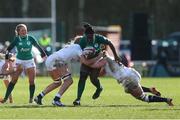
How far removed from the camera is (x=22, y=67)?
24.4 metres

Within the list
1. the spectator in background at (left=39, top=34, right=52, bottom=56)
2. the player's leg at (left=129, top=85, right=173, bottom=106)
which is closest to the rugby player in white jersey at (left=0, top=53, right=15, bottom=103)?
the player's leg at (left=129, top=85, right=173, bottom=106)

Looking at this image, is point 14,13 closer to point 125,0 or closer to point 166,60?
point 166,60

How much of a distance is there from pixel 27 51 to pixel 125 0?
176 feet

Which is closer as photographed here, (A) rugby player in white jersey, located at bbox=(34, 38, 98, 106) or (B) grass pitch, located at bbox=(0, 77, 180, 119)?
(B) grass pitch, located at bbox=(0, 77, 180, 119)

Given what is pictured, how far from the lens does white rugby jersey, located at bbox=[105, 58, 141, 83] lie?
22625 mm

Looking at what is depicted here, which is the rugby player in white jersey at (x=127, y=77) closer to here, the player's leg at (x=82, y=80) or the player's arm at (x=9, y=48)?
the player's leg at (x=82, y=80)

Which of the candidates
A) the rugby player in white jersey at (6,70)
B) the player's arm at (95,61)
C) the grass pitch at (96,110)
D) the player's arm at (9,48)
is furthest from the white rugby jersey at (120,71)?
the rugby player in white jersey at (6,70)

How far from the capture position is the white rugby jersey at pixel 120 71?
891 inches

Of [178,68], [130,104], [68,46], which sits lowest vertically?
[178,68]

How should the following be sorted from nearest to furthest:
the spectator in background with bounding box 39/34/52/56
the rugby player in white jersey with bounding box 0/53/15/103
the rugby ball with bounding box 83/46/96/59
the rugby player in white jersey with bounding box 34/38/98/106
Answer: the rugby ball with bounding box 83/46/96/59 → the rugby player in white jersey with bounding box 34/38/98/106 → the rugby player in white jersey with bounding box 0/53/15/103 → the spectator in background with bounding box 39/34/52/56

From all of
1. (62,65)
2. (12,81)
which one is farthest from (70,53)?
(12,81)

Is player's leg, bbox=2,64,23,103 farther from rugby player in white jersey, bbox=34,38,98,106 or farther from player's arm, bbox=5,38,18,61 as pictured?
rugby player in white jersey, bbox=34,38,98,106

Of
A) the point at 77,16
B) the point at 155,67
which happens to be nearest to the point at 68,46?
the point at 155,67

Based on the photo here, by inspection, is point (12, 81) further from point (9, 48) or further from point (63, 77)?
point (63, 77)
